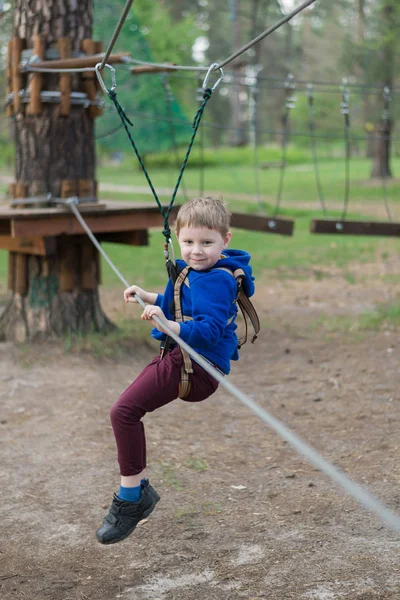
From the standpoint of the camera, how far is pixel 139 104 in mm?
19859

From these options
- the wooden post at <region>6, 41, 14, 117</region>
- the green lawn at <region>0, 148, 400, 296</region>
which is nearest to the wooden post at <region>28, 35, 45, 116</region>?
the wooden post at <region>6, 41, 14, 117</region>

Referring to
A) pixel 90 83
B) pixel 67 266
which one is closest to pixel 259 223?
pixel 67 266

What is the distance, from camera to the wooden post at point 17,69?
266 inches

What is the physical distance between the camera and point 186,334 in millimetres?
3146

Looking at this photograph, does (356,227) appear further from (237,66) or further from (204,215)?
(237,66)

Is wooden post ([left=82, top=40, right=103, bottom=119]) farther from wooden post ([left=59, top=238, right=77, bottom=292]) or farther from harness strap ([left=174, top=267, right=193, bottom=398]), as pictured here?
harness strap ([left=174, top=267, right=193, bottom=398])

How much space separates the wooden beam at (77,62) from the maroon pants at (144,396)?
3465 millimetres

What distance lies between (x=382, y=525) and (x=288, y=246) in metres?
10.5

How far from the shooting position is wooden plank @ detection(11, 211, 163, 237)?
20.4 ft

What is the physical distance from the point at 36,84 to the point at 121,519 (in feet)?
14.2

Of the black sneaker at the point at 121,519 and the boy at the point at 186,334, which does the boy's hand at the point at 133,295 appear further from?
the black sneaker at the point at 121,519

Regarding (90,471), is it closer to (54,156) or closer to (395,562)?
(395,562)

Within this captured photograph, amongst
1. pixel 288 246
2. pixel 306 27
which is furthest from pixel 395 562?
pixel 306 27

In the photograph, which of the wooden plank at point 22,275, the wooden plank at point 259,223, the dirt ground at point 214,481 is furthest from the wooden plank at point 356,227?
the wooden plank at point 22,275
